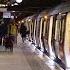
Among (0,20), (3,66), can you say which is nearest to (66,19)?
(3,66)

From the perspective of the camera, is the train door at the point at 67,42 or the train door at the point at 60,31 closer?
the train door at the point at 67,42

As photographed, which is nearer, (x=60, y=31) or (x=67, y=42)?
(x=67, y=42)

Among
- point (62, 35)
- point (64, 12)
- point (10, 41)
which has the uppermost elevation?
point (64, 12)

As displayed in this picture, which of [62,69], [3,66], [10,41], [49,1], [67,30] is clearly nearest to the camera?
[67,30]

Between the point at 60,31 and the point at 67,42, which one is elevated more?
the point at 60,31

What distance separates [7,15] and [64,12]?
13.1m

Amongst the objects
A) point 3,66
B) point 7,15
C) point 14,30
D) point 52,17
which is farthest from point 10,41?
point 3,66

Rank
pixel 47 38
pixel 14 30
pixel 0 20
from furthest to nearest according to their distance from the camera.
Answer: pixel 0 20 → pixel 14 30 → pixel 47 38

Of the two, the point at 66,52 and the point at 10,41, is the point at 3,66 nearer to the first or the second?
the point at 66,52

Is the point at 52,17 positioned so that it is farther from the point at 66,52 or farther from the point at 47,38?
the point at 66,52

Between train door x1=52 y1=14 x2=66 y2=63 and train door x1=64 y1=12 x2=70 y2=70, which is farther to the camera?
train door x1=52 y1=14 x2=66 y2=63

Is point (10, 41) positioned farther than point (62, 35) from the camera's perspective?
Yes

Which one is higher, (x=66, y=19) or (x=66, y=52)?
(x=66, y=19)

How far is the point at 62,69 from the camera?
13023 millimetres
